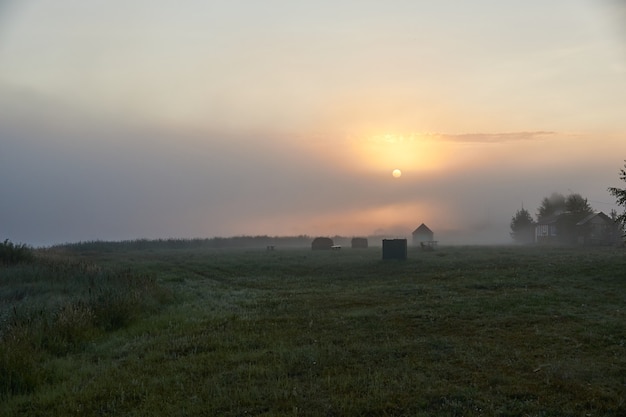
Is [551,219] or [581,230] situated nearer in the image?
[581,230]

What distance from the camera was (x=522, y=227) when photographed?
309ft

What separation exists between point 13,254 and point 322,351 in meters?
31.2

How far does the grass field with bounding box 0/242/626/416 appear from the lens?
7.68m

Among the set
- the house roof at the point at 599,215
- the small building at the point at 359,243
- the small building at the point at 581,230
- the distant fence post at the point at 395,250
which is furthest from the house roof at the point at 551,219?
the distant fence post at the point at 395,250

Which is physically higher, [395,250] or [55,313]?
[395,250]

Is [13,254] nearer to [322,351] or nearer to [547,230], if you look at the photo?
[322,351]

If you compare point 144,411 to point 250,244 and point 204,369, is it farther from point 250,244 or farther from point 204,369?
point 250,244

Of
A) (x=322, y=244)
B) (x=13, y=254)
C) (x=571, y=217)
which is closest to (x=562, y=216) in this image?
(x=571, y=217)

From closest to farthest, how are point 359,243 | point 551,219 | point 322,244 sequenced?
point 322,244, point 551,219, point 359,243

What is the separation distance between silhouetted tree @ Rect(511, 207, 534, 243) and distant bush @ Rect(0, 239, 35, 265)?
254 ft

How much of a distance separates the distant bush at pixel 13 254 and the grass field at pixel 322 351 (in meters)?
14.3

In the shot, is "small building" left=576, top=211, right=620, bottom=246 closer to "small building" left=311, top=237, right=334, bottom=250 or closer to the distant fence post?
the distant fence post

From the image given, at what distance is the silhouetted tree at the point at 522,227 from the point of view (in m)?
90.8

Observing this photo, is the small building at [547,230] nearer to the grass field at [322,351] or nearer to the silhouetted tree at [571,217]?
the silhouetted tree at [571,217]
